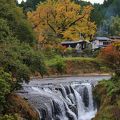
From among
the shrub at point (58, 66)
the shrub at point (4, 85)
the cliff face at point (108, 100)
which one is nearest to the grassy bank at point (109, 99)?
the cliff face at point (108, 100)

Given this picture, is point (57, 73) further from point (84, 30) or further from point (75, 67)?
point (84, 30)

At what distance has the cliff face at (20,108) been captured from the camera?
22.6 m

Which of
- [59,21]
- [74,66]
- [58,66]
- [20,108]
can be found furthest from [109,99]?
[59,21]

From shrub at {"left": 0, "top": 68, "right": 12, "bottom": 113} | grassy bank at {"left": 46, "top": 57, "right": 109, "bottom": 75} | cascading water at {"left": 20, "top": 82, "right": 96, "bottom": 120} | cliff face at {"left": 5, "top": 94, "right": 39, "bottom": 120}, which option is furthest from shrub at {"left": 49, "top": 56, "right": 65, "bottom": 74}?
shrub at {"left": 0, "top": 68, "right": 12, "bottom": 113}

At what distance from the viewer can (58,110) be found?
2786 centimetres

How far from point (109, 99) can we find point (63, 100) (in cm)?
398

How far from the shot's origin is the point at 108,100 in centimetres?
2631

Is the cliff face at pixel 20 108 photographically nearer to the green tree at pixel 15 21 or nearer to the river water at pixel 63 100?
the river water at pixel 63 100

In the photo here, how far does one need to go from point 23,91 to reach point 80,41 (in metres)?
33.5

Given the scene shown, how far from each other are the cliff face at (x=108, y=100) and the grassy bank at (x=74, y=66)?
15.1 meters

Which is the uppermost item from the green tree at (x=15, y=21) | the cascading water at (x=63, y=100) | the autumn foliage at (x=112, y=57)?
the green tree at (x=15, y=21)

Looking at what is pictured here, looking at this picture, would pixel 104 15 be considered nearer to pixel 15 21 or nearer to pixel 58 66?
pixel 58 66

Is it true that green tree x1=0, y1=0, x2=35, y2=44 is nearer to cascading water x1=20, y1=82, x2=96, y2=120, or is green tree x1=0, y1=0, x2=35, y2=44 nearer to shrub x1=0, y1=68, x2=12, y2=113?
cascading water x1=20, y1=82, x2=96, y2=120

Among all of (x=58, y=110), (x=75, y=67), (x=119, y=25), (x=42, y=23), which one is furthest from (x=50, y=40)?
(x=58, y=110)
